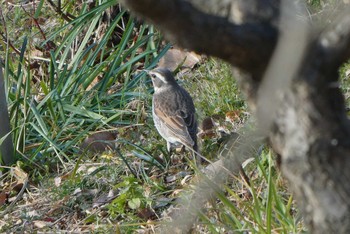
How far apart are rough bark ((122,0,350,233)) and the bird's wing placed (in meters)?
4.28

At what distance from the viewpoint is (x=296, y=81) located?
2.30m

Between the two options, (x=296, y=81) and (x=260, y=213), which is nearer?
(x=296, y=81)

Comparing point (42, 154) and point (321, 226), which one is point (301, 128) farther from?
point (42, 154)

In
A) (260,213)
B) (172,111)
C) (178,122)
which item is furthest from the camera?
(172,111)

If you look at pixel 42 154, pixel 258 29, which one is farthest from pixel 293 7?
pixel 42 154

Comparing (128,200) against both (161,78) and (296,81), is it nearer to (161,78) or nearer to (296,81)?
(161,78)

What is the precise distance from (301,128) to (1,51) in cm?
739

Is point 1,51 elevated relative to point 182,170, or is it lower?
lower

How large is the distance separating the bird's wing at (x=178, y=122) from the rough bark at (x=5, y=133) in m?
1.19

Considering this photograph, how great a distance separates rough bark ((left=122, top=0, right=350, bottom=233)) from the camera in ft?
7.08

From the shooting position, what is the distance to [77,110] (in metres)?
7.47

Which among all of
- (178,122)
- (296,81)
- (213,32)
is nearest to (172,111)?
(178,122)

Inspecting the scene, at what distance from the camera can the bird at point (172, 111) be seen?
22.5 ft

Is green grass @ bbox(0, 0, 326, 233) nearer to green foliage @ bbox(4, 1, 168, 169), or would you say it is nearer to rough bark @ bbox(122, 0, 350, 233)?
green foliage @ bbox(4, 1, 168, 169)
